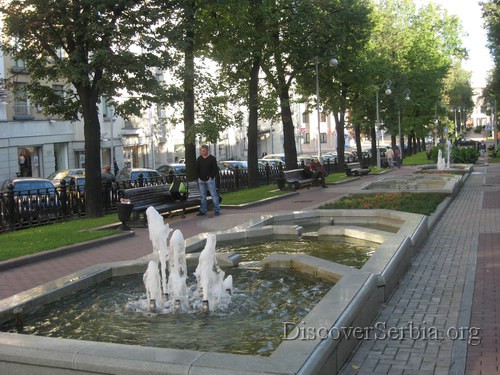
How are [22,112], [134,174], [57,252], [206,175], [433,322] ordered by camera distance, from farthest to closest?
[22,112] < [134,174] < [206,175] < [57,252] < [433,322]

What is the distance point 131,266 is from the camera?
344 inches

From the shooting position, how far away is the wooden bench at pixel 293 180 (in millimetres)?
25391

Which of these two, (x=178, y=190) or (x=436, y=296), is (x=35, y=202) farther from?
(x=436, y=296)

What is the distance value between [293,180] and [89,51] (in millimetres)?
10869

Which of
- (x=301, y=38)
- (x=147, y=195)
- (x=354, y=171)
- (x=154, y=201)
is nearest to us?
(x=147, y=195)

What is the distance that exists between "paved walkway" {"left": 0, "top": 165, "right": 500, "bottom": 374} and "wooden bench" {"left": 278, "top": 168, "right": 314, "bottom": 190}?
34.1 feet

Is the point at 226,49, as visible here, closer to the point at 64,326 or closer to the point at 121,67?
the point at 121,67

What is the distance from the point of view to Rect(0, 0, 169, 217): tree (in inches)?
643

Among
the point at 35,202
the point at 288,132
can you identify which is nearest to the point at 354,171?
the point at 288,132

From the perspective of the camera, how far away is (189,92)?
2234 centimetres

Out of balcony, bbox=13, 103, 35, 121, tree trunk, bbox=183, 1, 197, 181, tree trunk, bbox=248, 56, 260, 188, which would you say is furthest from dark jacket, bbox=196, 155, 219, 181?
balcony, bbox=13, 103, 35, 121

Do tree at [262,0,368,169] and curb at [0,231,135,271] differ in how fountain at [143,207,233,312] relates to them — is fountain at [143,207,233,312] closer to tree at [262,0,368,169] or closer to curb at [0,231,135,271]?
curb at [0,231,135,271]

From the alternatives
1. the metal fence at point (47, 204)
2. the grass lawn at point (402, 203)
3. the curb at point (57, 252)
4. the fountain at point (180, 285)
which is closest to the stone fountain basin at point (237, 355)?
the fountain at point (180, 285)

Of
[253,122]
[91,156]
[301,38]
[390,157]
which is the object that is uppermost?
[301,38]
